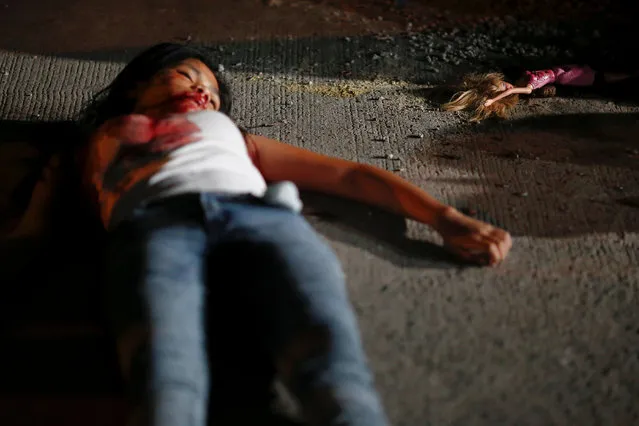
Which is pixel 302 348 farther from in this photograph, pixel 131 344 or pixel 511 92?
pixel 511 92

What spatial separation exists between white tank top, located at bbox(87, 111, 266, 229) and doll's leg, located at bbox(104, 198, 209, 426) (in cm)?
5

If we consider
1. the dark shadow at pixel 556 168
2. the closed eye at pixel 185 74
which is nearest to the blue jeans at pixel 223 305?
the closed eye at pixel 185 74

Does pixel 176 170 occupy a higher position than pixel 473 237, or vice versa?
pixel 176 170

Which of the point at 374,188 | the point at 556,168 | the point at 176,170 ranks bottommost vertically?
the point at 556,168

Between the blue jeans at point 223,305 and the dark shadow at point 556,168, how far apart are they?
0.56m

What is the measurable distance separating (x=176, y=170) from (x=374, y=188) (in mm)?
396

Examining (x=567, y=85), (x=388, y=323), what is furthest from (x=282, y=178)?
(x=567, y=85)

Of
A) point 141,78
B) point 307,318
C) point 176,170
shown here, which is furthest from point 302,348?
point 141,78

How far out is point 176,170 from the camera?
4.29ft

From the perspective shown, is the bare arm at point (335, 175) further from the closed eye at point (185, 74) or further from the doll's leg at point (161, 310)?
the doll's leg at point (161, 310)

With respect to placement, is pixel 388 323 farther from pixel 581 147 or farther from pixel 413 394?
pixel 581 147

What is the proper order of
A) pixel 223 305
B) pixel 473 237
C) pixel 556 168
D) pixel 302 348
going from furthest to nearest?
1. pixel 556 168
2. pixel 473 237
3. pixel 223 305
4. pixel 302 348

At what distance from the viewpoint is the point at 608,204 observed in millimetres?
1650

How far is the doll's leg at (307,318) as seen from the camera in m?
1.05
